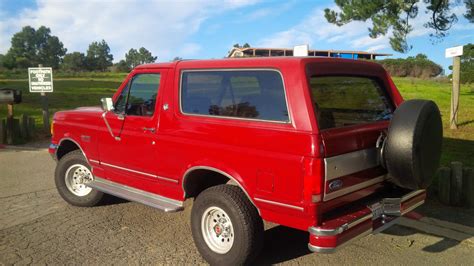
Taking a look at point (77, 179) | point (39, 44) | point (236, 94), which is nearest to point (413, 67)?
point (77, 179)

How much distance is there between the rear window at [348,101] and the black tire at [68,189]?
10.4 ft

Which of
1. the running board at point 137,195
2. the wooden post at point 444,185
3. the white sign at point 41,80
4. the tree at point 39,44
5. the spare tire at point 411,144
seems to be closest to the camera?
the spare tire at point 411,144

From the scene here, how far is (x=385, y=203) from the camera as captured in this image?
3797 mm

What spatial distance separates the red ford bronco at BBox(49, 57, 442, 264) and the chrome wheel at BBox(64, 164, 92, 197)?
1.09 meters

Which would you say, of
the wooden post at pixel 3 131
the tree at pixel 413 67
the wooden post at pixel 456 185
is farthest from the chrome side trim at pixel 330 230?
the tree at pixel 413 67

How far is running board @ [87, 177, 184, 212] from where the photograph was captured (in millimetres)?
4312

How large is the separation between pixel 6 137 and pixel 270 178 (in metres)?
9.38

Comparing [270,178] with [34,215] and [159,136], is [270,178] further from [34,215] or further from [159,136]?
[34,215]

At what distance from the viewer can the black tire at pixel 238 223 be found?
3.64m

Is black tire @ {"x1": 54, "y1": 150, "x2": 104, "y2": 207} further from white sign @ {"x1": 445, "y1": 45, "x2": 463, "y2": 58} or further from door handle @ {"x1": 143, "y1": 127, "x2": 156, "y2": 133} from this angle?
white sign @ {"x1": 445, "y1": 45, "x2": 463, "y2": 58}

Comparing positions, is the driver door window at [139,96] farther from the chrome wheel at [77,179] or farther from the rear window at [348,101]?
the rear window at [348,101]

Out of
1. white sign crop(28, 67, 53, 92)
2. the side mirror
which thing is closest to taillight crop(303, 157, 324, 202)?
the side mirror

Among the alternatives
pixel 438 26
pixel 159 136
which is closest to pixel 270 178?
pixel 159 136

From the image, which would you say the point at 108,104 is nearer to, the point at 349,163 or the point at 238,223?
the point at 238,223
